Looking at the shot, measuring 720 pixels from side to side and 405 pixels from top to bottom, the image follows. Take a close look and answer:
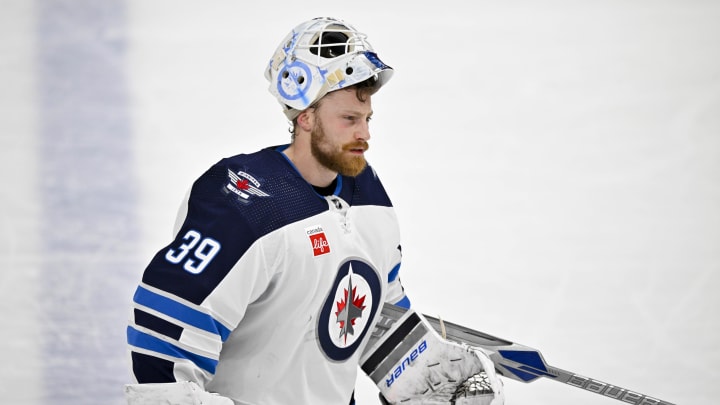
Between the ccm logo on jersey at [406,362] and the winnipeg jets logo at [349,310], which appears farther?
the ccm logo on jersey at [406,362]

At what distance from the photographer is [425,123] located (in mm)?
3174

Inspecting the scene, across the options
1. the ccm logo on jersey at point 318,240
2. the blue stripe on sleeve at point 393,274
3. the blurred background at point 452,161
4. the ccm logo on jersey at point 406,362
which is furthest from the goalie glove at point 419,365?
the blurred background at point 452,161

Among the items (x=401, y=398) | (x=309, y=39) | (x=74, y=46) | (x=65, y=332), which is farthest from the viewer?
(x=74, y=46)

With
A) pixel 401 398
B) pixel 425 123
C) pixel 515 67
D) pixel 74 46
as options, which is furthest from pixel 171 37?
pixel 401 398

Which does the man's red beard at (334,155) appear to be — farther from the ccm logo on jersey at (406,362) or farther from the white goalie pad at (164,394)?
the white goalie pad at (164,394)

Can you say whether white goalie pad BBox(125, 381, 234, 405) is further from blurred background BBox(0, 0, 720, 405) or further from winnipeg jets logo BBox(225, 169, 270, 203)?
blurred background BBox(0, 0, 720, 405)

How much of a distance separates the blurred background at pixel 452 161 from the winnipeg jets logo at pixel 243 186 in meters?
1.29

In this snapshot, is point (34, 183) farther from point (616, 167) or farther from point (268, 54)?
point (616, 167)

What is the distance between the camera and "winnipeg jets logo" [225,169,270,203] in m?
1.63

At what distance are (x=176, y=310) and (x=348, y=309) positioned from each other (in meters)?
0.38

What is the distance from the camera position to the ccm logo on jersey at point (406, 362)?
1.92m

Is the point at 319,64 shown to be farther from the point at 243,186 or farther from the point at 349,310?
the point at 349,310

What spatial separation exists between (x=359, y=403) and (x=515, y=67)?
1303 mm

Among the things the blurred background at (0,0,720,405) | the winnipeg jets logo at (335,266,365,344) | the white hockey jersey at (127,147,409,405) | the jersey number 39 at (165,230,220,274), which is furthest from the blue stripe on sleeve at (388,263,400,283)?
the blurred background at (0,0,720,405)
